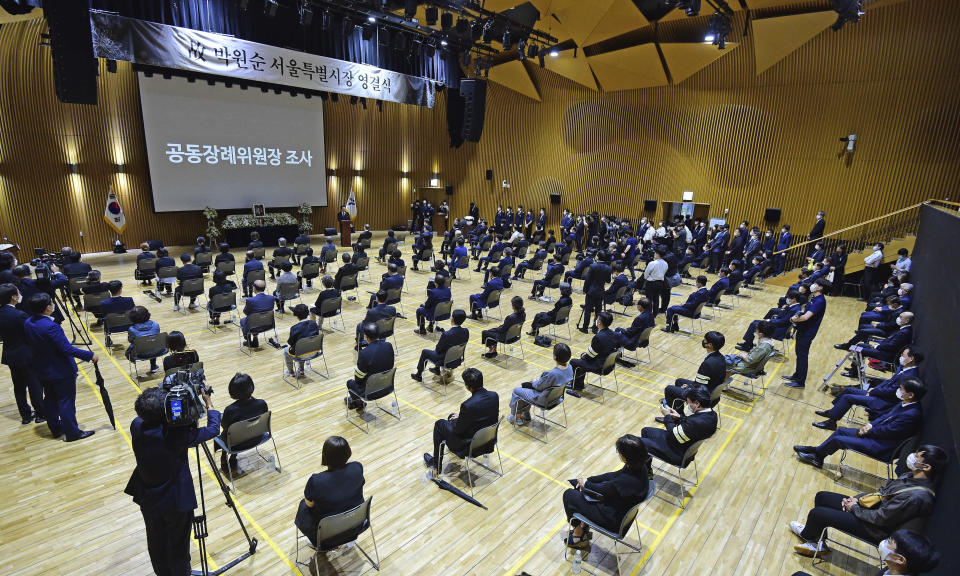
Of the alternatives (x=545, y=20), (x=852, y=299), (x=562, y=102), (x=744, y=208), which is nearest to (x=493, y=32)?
(x=545, y=20)

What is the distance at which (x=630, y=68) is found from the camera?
56.8ft

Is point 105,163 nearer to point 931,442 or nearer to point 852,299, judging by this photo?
point 931,442

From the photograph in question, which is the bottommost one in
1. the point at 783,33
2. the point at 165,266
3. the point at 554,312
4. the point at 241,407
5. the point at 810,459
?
the point at 810,459

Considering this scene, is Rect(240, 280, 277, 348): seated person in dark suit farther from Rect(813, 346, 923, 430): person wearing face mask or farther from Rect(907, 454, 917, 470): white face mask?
Rect(813, 346, 923, 430): person wearing face mask

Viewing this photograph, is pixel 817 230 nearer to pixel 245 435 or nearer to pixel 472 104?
pixel 472 104

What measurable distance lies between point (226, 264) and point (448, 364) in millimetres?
6994

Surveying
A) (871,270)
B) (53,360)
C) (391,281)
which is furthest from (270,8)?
(871,270)

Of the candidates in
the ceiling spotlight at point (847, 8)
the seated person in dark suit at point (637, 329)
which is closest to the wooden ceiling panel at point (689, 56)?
the ceiling spotlight at point (847, 8)

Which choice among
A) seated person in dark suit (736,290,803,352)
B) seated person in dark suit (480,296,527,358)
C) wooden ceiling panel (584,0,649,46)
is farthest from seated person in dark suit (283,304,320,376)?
wooden ceiling panel (584,0,649,46)

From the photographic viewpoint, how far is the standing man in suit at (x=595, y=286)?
890 centimetres

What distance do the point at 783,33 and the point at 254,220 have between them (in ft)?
63.1

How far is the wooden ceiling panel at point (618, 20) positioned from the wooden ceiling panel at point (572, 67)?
333 centimetres

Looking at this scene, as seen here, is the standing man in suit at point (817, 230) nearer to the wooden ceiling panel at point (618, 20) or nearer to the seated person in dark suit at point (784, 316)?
the seated person in dark suit at point (784, 316)

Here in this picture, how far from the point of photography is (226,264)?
10.8 m
